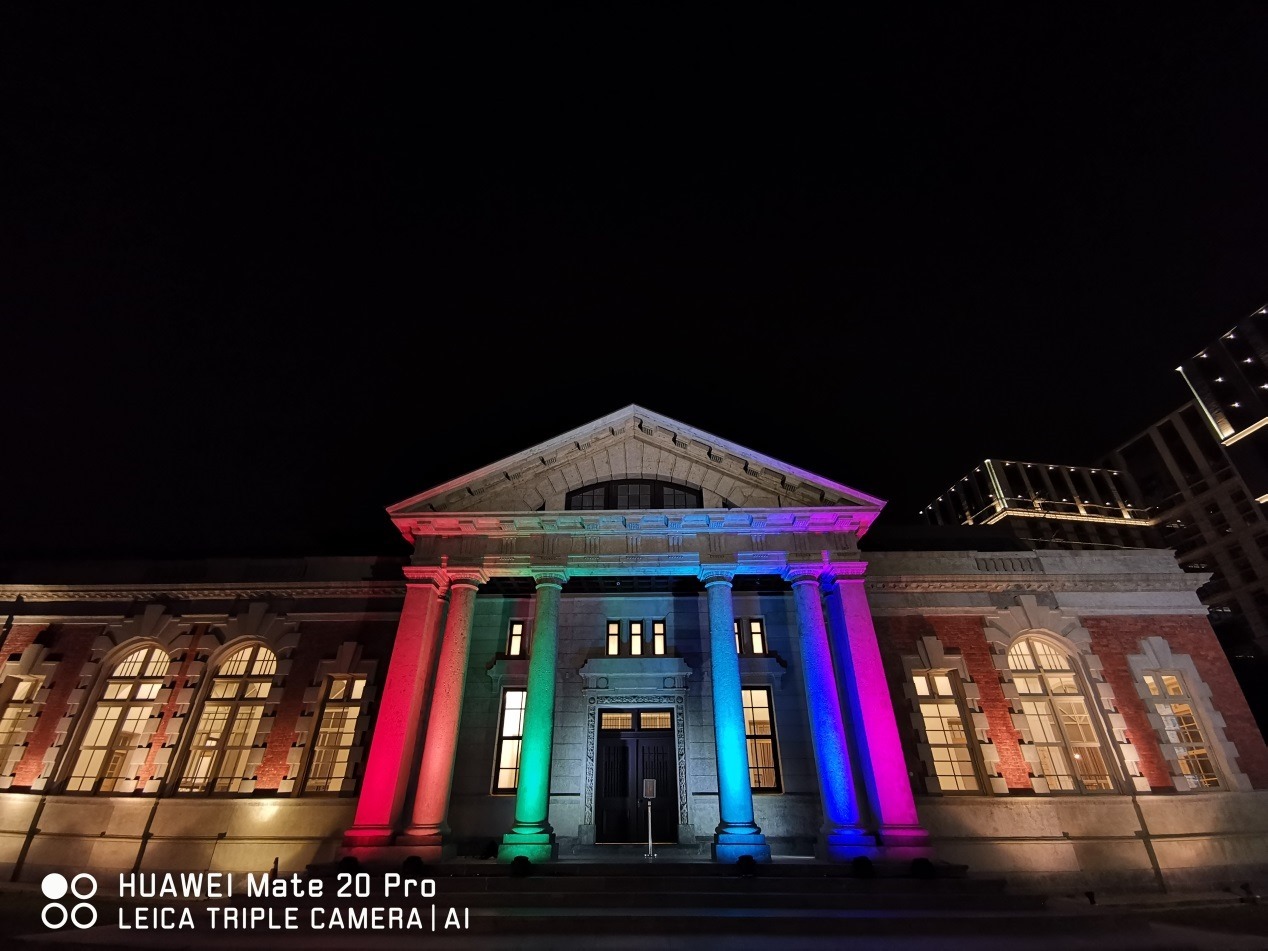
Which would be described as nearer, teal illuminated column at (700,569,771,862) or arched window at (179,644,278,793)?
teal illuminated column at (700,569,771,862)

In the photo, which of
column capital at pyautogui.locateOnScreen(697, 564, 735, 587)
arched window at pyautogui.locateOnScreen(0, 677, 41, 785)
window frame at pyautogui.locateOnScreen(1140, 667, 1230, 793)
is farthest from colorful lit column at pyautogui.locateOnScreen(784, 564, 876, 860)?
arched window at pyautogui.locateOnScreen(0, 677, 41, 785)

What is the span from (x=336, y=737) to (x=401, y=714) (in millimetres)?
4778

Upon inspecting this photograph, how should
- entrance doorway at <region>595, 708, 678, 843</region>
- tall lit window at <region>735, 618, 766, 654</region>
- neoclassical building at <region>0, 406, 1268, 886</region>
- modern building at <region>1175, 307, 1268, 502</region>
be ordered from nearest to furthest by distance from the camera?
neoclassical building at <region>0, 406, 1268, 886</region> < entrance doorway at <region>595, 708, 678, 843</region> < tall lit window at <region>735, 618, 766, 654</region> < modern building at <region>1175, 307, 1268, 502</region>

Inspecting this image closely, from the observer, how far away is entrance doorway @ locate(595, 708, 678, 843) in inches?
648

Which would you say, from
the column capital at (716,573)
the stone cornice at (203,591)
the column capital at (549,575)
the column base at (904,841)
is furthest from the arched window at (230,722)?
the column base at (904,841)

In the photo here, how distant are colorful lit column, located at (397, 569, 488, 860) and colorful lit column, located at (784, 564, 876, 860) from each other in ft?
30.5

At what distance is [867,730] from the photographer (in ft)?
47.9

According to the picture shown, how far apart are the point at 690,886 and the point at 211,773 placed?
15143 millimetres

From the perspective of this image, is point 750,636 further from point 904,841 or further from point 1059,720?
point 1059,720

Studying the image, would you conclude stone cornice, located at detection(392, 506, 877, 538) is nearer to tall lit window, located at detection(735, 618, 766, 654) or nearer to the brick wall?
tall lit window, located at detection(735, 618, 766, 654)

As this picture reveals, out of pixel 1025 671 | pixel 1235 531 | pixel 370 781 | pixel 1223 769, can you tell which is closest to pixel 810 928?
pixel 370 781

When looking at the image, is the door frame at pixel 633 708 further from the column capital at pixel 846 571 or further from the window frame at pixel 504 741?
the column capital at pixel 846 571

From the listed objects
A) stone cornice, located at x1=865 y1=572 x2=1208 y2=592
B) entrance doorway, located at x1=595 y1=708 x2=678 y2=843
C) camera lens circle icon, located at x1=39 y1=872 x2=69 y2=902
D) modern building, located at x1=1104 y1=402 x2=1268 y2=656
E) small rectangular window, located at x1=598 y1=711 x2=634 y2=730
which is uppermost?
modern building, located at x1=1104 y1=402 x2=1268 y2=656

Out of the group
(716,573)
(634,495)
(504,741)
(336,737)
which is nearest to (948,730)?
(716,573)
